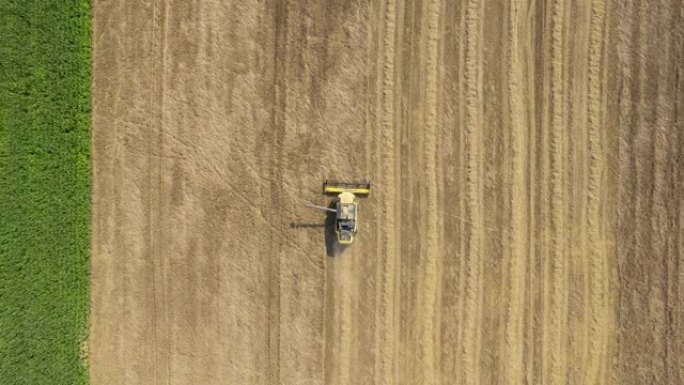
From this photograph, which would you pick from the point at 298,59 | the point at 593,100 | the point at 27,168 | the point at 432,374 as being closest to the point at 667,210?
the point at 593,100

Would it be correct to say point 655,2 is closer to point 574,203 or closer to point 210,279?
point 574,203

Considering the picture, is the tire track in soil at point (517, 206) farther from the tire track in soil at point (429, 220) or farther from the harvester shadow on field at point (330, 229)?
the harvester shadow on field at point (330, 229)

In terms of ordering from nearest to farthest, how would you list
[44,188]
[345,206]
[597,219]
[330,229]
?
1. [44,188]
2. [345,206]
3. [597,219]
4. [330,229]

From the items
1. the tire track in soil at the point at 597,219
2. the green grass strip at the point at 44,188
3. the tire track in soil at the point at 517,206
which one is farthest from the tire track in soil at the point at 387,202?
the green grass strip at the point at 44,188

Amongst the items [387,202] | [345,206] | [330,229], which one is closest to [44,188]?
[330,229]

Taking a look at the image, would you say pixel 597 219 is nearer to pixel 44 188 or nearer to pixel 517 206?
pixel 517 206

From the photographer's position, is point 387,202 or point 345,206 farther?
point 387,202
